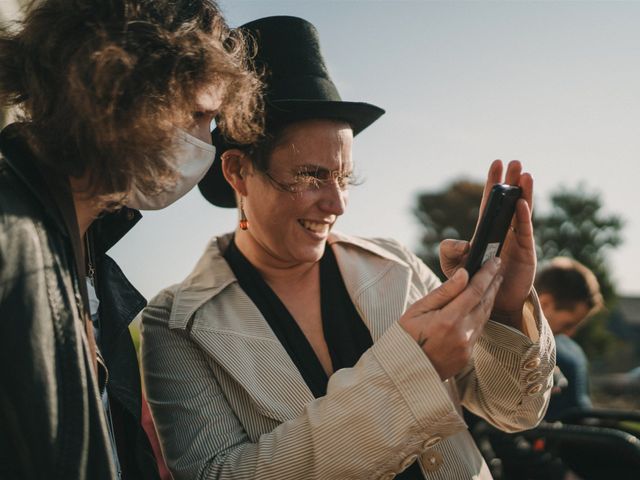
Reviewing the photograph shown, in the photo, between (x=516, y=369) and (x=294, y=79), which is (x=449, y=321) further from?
(x=294, y=79)

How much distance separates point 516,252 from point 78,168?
1.50 metres

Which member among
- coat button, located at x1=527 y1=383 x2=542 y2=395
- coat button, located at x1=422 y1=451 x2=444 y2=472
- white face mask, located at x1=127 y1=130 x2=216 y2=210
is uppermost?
white face mask, located at x1=127 y1=130 x2=216 y2=210

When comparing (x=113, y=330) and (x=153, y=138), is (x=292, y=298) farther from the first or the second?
(x=153, y=138)

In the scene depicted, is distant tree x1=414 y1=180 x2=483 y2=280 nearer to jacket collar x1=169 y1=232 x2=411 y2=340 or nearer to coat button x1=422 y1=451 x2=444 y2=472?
jacket collar x1=169 y1=232 x2=411 y2=340

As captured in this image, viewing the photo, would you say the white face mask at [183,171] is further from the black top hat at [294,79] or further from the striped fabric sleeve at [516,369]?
the striped fabric sleeve at [516,369]

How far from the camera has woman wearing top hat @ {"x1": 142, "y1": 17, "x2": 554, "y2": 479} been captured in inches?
73.9

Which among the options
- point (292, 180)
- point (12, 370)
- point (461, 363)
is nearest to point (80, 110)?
point (12, 370)

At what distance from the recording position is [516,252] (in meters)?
2.28

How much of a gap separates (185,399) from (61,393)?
0.80 metres

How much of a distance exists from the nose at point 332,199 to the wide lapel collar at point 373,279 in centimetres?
33

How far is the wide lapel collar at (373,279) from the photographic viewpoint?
8.45 ft

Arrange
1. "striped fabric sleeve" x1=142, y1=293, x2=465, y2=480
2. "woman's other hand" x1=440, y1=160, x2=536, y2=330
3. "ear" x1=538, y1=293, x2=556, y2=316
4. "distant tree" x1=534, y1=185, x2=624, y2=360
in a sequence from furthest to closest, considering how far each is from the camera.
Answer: "distant tree" x1=534, y1=185, x2=624, y2=360
"ear" x1=538, y1=293, x2=556, y2=316
"woman's other hand" x1=440, y1=160, x2=536, y2=330
"striped fabric sleeve" x1=142, y1=293, x2=465, y2=480

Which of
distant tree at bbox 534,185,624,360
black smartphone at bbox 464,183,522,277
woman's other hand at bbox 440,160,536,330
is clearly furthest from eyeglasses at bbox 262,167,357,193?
distant tree at bbox 534,185,624,360

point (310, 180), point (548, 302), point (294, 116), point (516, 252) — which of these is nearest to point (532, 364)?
point (516, 252)
